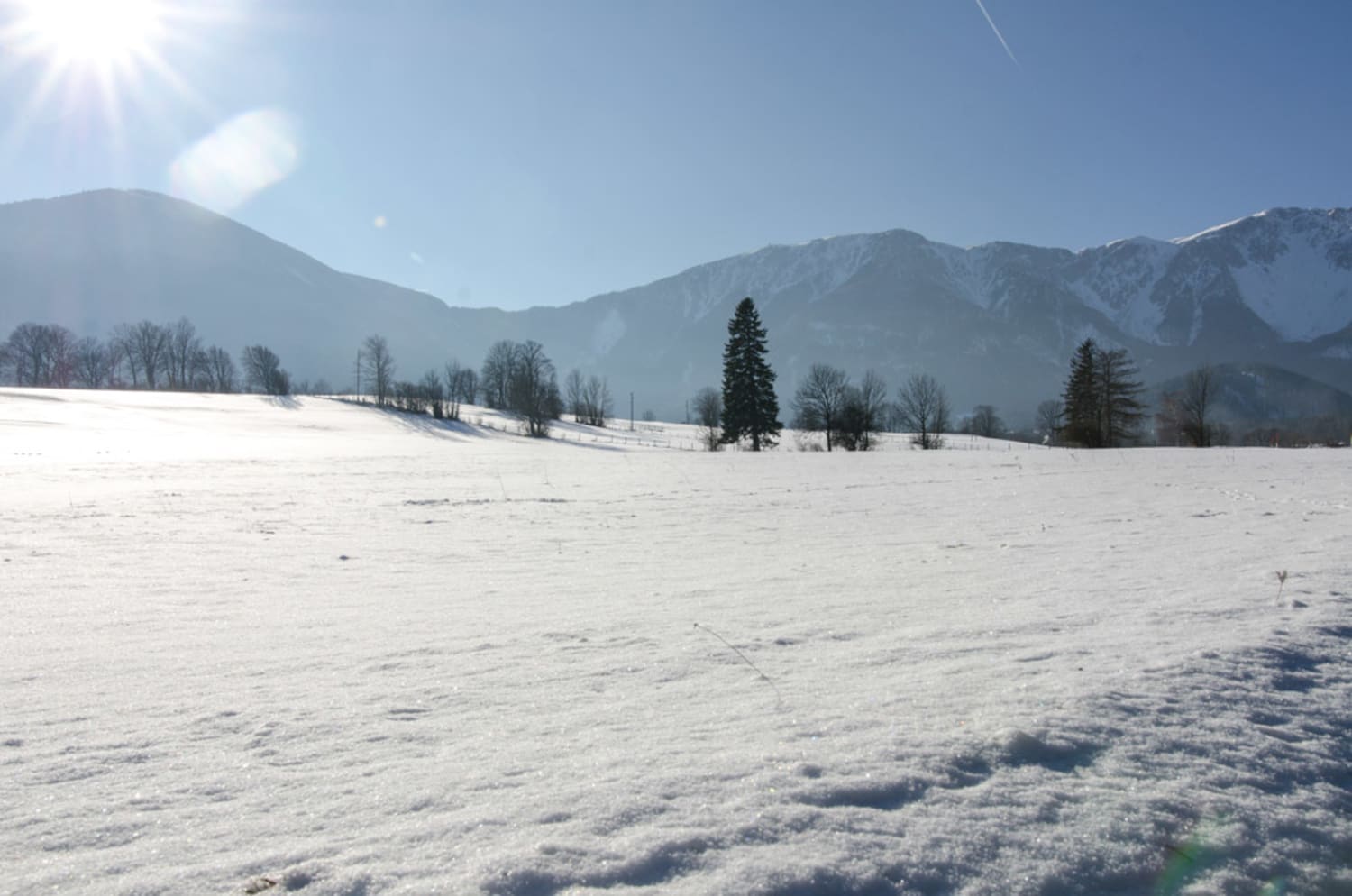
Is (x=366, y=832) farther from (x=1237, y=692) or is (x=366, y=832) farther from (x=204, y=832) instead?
(x=1237, y=692)

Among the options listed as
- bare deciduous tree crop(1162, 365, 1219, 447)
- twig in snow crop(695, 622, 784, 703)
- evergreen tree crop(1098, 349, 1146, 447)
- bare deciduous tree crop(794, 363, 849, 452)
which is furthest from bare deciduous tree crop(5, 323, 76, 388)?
bare deciduous tree crop(1162, 365, 1219, 447)

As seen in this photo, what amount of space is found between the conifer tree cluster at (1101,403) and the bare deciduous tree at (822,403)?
1751 cm

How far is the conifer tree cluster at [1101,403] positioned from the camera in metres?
48.1

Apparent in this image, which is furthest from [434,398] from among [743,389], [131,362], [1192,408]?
[1192,408]

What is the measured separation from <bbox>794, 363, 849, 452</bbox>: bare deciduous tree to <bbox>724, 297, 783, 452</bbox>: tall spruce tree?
277 inches

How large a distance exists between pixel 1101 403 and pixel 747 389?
27115 millimetres

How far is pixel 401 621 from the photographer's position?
4.57 metres

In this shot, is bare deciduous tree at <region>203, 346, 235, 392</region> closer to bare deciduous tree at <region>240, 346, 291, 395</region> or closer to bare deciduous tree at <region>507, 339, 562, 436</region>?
bare deciduous tree at <region>240, 346, 291, 395</region>

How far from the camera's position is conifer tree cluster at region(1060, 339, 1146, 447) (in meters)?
48.1

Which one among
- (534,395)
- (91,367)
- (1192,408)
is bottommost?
(1192,408)

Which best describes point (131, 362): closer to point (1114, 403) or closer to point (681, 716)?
point (681, 716)

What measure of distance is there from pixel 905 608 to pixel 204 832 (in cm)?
418

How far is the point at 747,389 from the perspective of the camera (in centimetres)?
4666

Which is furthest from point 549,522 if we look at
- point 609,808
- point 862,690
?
point 609,808
